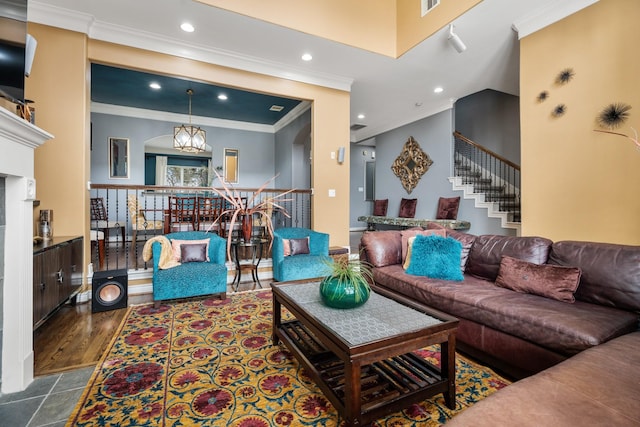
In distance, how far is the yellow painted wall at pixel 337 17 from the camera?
3.49m

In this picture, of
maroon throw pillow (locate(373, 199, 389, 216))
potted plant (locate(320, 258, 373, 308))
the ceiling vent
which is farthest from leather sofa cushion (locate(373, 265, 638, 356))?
maroon throw pillow (locate(373, 199, 389, 216))

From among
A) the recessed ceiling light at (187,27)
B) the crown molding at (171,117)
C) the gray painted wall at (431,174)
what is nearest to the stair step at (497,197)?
the gray painted wall at (431,174)

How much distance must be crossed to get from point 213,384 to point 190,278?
1615mm

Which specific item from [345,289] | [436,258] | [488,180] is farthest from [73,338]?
[488,180]

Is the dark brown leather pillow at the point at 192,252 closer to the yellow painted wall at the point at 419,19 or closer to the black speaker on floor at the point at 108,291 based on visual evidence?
the black speaker on floor at the point at 108,291

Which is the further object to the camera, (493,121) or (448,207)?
(493,121)

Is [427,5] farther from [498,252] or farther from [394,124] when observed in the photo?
[394,124]

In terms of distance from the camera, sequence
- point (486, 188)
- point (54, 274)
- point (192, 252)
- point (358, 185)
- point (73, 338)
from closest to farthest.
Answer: point (73, 338)
point (54, 274)
point (192, 252)
point (486, 188)
point (358, 185)

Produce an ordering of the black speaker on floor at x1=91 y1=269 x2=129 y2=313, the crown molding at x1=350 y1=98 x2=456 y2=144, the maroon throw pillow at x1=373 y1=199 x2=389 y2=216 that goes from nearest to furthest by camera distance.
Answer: the black speaker on floor at x1=91 y1=269 x2=129 y2=313, the crown molding at x1=350 y1=98 x2=456 y2=144, the maroon throw pillow at x1=373 y1=199 x2=389 y2=216

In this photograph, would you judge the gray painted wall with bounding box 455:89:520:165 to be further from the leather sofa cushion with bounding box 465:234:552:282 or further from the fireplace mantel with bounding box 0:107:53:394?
the fireplace mantel with bounding box 0:107:53:394

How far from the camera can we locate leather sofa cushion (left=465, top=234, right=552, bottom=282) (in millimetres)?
2348

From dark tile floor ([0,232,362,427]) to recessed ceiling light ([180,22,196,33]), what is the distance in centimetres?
374

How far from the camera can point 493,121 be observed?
7020 mm

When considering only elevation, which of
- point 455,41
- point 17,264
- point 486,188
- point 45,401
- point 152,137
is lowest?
point 45,401
